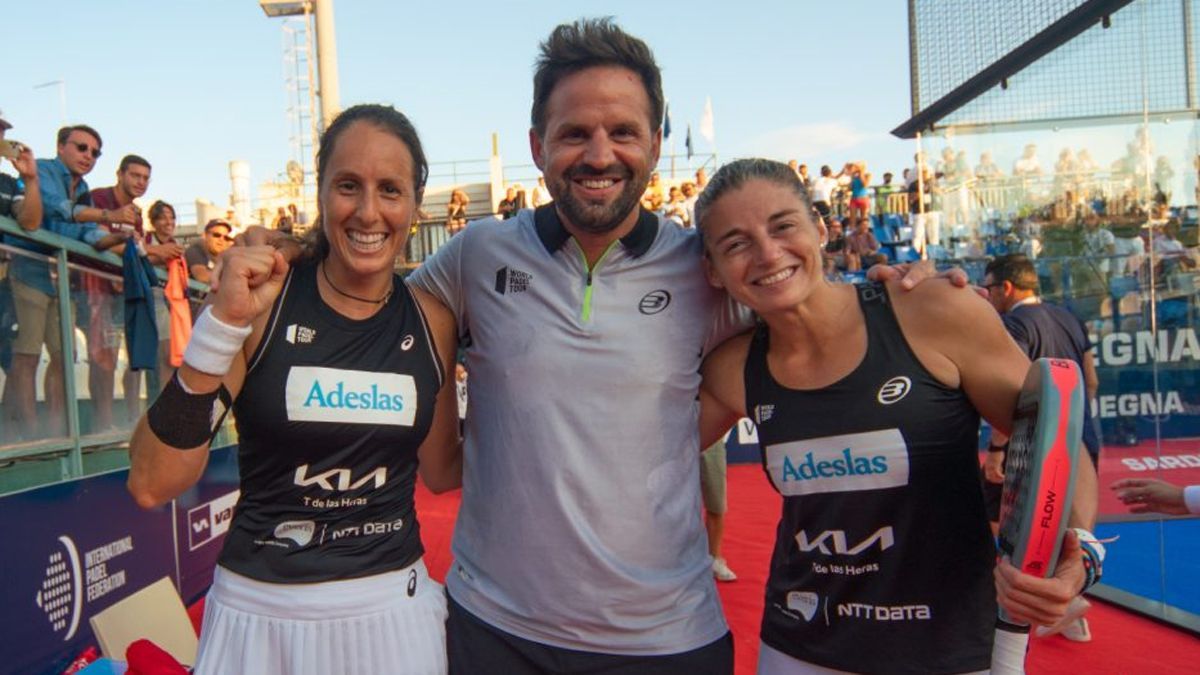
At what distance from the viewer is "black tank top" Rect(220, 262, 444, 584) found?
2.05 m

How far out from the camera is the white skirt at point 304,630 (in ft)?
6.58

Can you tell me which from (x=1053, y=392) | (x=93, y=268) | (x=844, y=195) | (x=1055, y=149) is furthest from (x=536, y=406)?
(x=844, y=195)

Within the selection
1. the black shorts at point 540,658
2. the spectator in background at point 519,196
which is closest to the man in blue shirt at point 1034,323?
the black shorts at point 540,658

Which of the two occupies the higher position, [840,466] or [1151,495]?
[840,466]

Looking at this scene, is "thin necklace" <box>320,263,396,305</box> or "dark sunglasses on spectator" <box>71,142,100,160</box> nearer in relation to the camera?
"thin necklace" <box>320,263,396,305</box>

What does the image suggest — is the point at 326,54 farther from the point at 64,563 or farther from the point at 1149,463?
the point at 1149,463

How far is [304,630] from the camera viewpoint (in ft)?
6.62

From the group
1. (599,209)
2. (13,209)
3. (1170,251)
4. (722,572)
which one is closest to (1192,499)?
(599,209)

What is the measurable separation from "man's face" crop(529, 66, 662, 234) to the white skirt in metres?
1.07

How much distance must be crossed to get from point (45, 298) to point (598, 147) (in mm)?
3850

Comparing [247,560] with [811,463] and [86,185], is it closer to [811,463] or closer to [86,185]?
[811,463]

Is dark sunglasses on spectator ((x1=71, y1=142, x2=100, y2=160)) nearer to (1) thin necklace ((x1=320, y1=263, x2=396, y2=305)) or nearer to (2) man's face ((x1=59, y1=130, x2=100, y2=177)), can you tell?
(2) man's face ((x1=59, y1=130, x2=100, y2=177))

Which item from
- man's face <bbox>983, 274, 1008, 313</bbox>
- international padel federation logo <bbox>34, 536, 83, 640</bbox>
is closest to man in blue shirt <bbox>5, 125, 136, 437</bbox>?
international padel federation logo <bbox>34, 536, 83, 640</bbox>

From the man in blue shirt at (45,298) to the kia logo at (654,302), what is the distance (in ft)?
11.9
